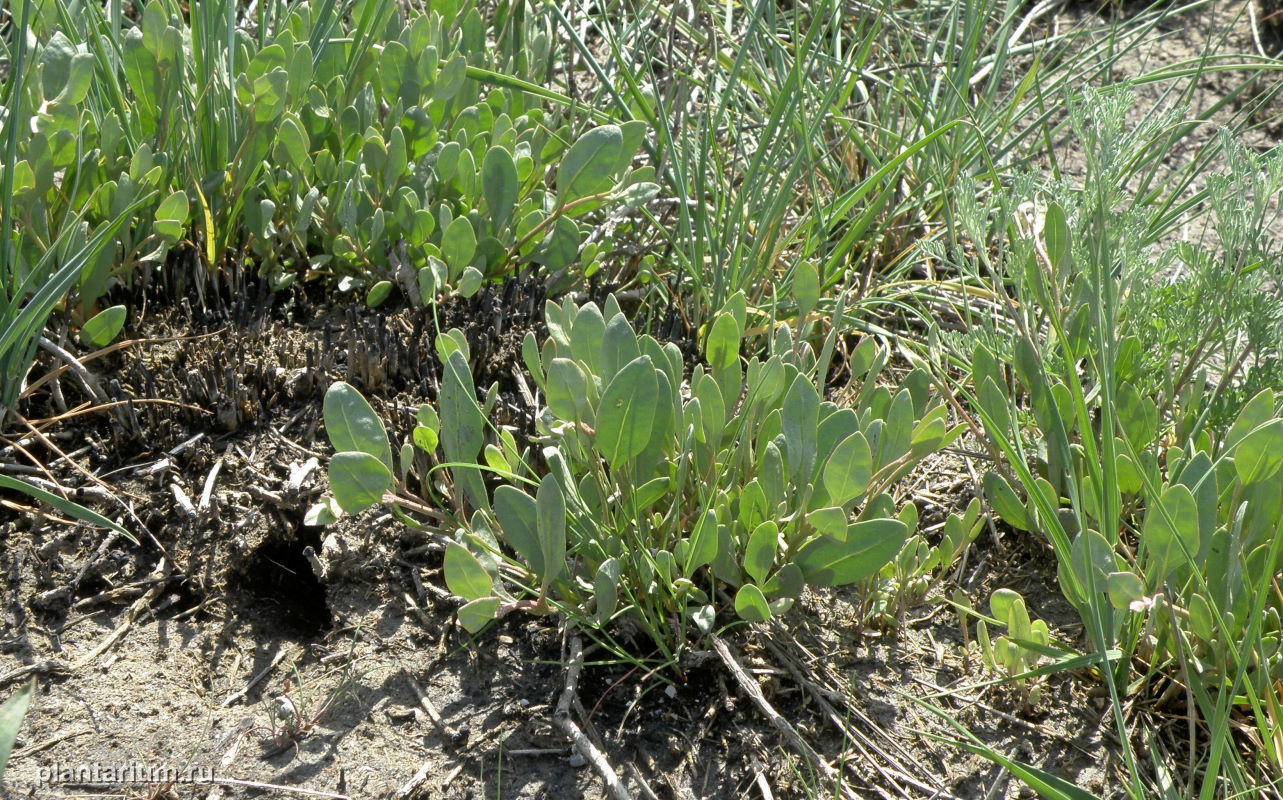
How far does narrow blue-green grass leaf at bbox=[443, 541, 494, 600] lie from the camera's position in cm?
164

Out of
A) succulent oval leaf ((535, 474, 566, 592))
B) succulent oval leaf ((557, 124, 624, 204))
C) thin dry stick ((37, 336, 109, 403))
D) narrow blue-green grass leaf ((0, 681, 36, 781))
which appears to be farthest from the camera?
succulent oval leaf ((557, 124, 624, 204))

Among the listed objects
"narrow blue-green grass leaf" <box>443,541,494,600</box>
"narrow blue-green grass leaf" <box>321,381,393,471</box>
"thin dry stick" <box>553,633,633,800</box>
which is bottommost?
"thin dry stick" <box>553,633,633,800</box>

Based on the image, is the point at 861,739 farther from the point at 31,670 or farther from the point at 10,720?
the point at 31,670

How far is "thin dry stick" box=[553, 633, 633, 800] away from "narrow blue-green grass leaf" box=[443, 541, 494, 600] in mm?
204

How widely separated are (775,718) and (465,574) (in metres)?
0.52

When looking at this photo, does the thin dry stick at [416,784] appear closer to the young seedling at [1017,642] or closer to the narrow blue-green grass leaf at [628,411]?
the narrow blue-green grass leaf at [628,411]

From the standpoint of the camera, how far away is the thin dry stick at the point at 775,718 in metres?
1.73

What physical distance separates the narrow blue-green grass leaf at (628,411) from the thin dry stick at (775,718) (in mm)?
340

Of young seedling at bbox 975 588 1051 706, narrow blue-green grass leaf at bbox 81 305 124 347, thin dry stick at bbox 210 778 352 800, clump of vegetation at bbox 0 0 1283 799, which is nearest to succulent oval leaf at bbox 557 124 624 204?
clump of vegetation at bbox 0 0 1283 799

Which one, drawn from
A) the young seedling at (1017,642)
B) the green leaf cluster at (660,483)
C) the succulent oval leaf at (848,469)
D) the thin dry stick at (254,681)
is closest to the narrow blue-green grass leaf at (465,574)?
the green leaf cluster at (660,483)

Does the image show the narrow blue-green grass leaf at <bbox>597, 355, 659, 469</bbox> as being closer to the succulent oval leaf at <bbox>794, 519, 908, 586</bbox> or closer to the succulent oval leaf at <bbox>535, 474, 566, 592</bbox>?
the succulent oval leaf at <bbox>535, 474, 566, 592</bbox>

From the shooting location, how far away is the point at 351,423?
1.81 meters

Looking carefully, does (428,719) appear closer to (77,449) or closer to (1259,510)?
(77,449)

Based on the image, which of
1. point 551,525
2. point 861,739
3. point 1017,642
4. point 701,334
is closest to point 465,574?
point 551,525
